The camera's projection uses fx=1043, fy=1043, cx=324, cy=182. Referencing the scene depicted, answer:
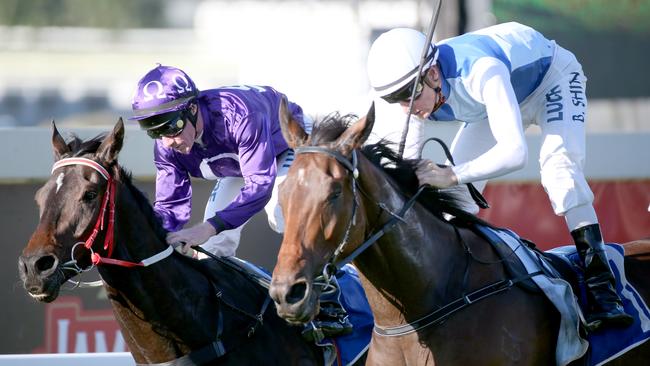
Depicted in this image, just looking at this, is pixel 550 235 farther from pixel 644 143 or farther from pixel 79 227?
pixel 79 227

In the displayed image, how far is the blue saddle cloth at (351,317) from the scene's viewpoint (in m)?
4.20

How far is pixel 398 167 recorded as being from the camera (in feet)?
12.2

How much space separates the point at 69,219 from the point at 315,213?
102 cm

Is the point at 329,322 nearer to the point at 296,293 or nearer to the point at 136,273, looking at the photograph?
the point at 136,273

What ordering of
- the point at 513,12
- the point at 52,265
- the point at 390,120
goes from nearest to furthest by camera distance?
the point at 52,265 → the point at 390,120 → the point at 513,12

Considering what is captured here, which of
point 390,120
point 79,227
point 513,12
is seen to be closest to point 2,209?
point 390,120

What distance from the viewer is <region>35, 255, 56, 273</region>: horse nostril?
362 cm

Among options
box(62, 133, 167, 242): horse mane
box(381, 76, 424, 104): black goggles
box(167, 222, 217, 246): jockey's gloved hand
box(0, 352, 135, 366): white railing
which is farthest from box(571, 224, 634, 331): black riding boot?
box(0, 352, 135, 366): white railing

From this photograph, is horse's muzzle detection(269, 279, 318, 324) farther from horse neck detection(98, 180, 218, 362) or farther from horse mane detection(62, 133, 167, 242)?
horse mane detection(62, 133, 167, 242)

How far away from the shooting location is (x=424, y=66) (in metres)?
3.88

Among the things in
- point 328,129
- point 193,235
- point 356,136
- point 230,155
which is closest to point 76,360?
point 230,155

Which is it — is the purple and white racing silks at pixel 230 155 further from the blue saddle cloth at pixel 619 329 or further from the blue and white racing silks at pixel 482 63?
the blue saddle cloth at pixel 619 329

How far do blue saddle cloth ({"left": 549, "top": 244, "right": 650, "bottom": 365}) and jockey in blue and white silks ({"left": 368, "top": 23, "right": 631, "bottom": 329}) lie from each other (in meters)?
0.07

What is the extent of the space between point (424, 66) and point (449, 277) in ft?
2.63
